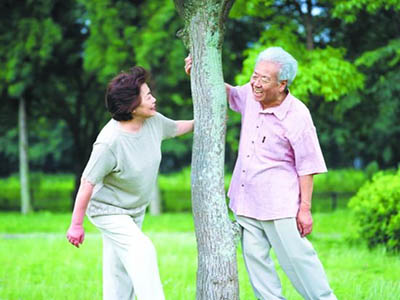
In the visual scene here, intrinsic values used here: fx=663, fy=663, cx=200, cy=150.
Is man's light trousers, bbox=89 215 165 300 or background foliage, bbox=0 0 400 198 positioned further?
background foliage, bbox=0 0 400 198

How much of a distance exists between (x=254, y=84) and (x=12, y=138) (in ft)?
82.0

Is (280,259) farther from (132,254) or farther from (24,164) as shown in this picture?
(24,164)

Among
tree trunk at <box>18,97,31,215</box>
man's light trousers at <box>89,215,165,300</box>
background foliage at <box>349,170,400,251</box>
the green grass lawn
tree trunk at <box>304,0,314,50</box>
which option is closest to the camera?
man's light trousers at <box>89,215,165,300</box>

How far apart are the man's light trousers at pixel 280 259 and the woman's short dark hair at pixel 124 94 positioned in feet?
3.46

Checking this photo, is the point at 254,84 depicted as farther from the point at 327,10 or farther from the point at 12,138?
the point at 12,138

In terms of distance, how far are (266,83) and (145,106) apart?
0.79 meters

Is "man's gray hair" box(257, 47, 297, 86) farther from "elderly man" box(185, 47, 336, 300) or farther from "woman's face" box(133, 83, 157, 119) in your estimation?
"woman's face" box(133, 83, 157, 119)

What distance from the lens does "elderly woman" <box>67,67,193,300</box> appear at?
4145mm

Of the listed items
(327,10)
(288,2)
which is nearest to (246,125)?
(288,2)

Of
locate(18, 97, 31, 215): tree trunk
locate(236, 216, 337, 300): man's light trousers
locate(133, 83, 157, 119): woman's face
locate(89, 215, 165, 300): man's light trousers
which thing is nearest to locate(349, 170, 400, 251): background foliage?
locate(236, 216, 337, 300): man's light trousers

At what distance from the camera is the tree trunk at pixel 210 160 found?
4379 millimetres

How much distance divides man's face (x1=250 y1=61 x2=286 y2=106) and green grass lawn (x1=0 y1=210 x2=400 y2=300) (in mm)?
2066

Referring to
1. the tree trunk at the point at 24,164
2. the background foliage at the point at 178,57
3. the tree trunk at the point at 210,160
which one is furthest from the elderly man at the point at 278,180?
the tree trunk at the point at 24,164

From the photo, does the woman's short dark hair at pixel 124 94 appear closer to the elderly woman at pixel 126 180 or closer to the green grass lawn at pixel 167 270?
the elderly woman at pixel 126 180
